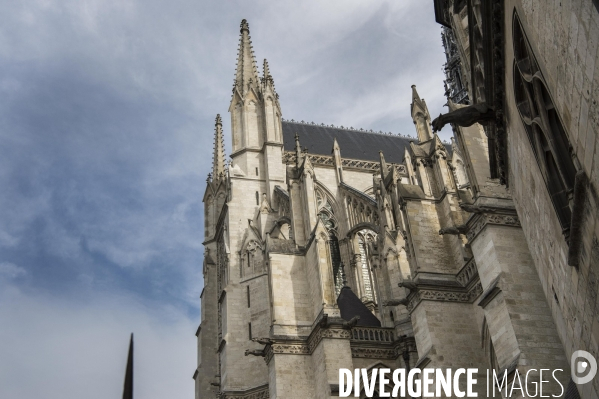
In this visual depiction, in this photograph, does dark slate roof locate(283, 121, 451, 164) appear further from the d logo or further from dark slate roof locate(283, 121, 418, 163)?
the d logo

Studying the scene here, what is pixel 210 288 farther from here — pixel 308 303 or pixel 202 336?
pixel 308 303

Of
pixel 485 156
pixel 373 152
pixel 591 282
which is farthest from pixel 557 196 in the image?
pixel 373 152

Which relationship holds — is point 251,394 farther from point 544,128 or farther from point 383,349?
point 544,128

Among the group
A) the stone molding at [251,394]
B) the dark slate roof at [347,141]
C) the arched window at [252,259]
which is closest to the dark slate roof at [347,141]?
the dark slate roof at [347,141]

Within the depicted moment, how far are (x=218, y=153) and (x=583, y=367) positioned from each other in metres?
28.5

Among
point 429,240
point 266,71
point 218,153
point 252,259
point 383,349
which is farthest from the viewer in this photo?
point 218,153

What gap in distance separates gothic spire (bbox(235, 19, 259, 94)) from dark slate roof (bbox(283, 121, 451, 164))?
4.13 metres

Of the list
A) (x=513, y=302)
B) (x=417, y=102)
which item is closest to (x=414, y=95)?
(x=417, y=102)

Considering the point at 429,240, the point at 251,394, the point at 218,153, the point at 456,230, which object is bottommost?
the point at 251,394

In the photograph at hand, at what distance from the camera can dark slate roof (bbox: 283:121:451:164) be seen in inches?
1326

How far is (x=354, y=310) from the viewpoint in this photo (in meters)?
20.3

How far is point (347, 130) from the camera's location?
1485 inches

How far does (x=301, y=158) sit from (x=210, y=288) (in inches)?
396

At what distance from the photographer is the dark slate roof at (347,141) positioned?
111ft
